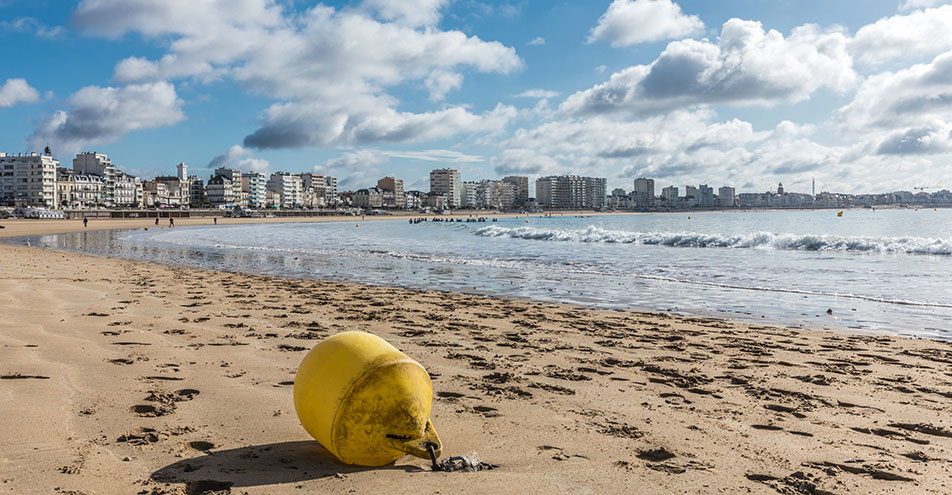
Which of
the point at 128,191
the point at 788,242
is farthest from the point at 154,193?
the point at 788,242

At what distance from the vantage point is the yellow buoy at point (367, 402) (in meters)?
3.67

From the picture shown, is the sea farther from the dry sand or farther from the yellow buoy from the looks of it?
the yellow buoy

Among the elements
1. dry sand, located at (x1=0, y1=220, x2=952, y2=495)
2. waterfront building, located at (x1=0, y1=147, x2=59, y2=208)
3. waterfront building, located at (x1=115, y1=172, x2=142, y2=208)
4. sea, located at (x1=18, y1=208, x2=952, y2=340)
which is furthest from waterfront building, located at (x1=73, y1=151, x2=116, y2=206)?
dry sand, located at (x1=0, y1=220, x2=952, y2=495)

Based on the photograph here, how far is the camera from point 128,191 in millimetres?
174125

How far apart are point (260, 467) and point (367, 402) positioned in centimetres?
87

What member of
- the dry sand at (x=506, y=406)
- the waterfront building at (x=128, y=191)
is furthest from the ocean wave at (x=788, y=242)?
the waterfront building at (x=128, y=191)

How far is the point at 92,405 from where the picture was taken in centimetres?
494

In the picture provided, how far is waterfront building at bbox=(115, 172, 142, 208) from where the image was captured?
6693 inches

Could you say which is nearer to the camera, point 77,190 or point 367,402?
point 367,402

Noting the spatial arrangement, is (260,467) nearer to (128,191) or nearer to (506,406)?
(506,406)

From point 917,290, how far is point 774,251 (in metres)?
15.7

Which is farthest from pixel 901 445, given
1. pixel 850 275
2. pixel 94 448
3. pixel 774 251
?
pixel 774 251

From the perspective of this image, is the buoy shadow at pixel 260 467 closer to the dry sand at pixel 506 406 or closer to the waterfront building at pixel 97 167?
the dry sand at pixel 506 406

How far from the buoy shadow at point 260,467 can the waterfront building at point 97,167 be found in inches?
7536
